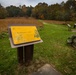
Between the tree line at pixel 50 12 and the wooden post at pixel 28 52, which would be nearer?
the wooden post at pixel 28 52

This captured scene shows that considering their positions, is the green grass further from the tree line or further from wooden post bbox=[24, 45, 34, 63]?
the tree line

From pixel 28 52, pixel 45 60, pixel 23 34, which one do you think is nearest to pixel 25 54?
pixel 28 52

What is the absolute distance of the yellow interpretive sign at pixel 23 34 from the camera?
124 inches

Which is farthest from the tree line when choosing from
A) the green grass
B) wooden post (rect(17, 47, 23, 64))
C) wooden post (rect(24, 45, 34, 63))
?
Answer: wooden post (rect(17, 47, 23, 64))

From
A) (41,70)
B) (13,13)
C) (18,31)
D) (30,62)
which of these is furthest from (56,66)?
(13,13)

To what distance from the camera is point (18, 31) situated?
325 cm

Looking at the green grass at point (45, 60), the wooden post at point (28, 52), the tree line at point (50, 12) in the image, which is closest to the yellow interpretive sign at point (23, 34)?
the wooden post at point (28, 52)

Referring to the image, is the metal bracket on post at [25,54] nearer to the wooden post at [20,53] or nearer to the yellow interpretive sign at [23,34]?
the wooden post at [20,53]

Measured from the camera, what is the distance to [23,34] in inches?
130

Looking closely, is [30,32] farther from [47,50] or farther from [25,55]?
[47,50]

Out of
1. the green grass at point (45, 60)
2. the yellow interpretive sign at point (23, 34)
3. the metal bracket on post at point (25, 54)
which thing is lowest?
the green grass at point (45, 60)

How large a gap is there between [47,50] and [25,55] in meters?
1.61

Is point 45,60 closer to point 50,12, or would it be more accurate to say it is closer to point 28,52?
point 28,52

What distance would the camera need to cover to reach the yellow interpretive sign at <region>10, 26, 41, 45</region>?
10.3 ft
